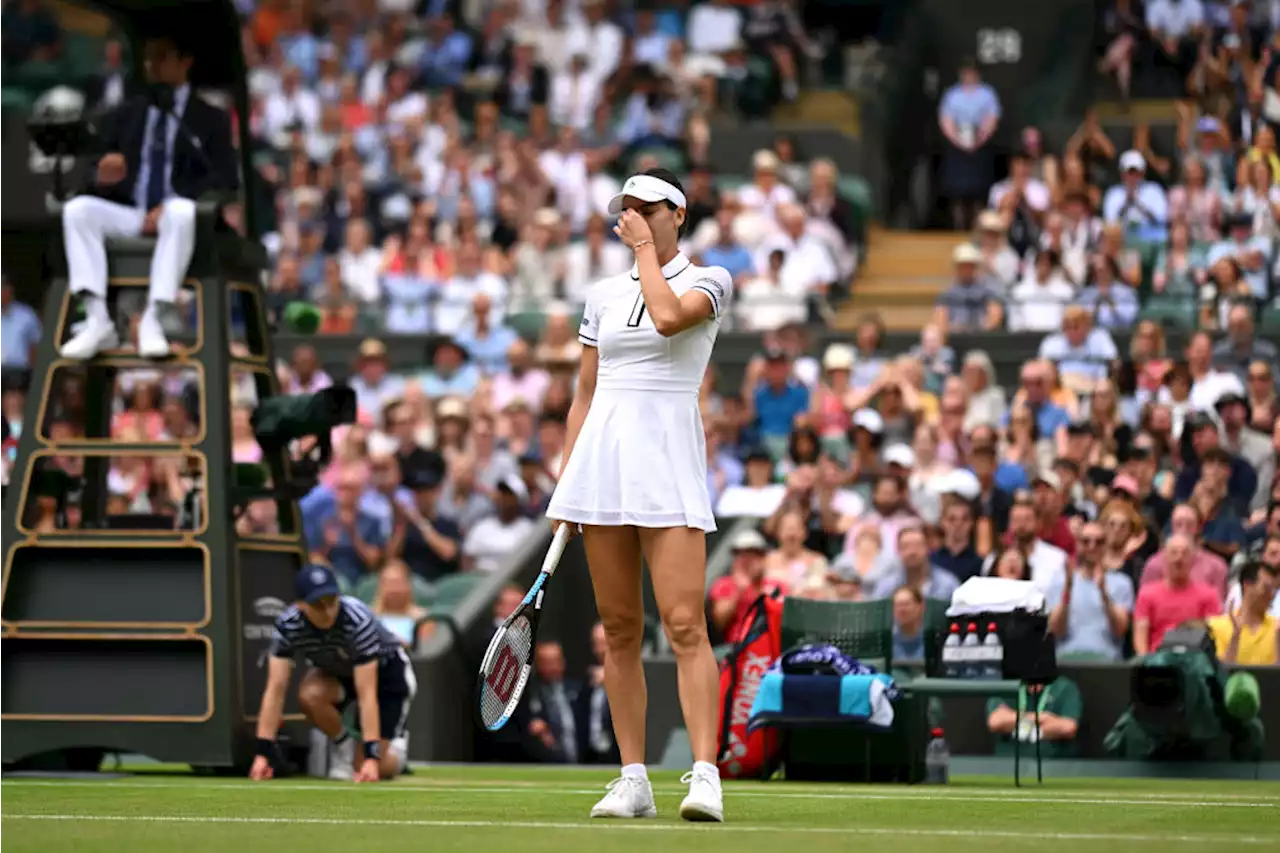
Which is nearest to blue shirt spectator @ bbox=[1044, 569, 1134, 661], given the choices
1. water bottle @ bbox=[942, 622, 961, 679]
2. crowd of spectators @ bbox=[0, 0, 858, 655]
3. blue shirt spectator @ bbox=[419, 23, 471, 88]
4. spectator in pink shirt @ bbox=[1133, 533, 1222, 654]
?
spectator in pink shirt @ bbox=[1133, 533, 1222, 654]

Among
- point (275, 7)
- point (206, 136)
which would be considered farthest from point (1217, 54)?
point (206, 136)

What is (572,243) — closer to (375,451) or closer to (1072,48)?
(375,451)

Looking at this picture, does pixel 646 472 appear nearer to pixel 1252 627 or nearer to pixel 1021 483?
pixel 1252 627

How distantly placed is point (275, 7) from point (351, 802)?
20.5 metres

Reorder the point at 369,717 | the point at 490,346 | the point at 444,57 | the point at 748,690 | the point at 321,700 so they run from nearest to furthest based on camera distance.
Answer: the point at 369,717 → the point at 321,700 → the point at 748,690 → the point at 490,346 → the point at 444,57

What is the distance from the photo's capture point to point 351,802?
402 inches

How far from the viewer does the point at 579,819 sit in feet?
29.6

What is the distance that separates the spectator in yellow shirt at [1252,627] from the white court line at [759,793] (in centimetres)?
391

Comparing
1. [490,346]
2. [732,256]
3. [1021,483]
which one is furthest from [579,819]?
[732,256]

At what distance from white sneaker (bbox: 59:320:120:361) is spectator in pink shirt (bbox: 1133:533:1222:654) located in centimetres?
638

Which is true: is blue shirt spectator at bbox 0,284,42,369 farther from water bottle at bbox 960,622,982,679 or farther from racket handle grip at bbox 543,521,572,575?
racket handle grip at bbox 543,521,572,575

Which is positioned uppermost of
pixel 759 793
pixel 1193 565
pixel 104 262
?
pixel 104 262

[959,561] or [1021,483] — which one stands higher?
[1021,483]

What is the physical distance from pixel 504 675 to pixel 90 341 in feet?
15.9
